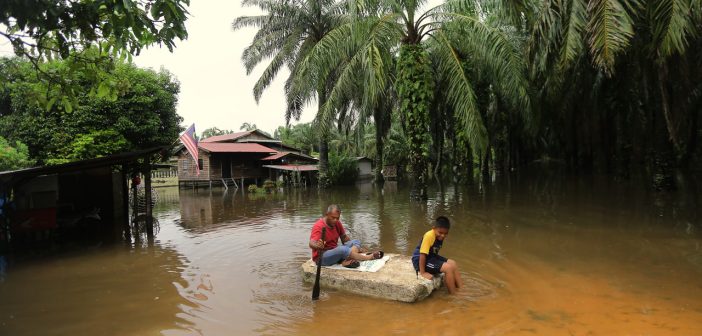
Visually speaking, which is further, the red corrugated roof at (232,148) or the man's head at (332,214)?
the red corrugated roof at (232,148)

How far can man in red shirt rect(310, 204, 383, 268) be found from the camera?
6.11 m

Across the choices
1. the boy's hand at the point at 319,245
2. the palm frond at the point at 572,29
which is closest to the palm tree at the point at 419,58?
the palm frond at the point at 572,29

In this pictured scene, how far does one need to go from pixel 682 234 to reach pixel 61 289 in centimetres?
1104

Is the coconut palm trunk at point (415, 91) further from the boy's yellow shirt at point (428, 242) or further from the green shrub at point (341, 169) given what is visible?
the green shrub at point (341, 169)

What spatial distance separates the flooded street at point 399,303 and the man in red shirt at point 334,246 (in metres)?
0.50

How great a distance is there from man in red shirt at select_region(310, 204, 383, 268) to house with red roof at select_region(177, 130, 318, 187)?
77.0 feet

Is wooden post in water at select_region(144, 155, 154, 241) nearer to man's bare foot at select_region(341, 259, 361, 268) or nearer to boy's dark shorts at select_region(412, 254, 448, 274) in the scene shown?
man's bare foot at select_region(341, 259, 361, 268)

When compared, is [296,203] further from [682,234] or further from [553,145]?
[553,145]

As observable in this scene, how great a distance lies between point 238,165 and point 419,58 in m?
22.3

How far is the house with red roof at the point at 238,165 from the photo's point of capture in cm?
3131

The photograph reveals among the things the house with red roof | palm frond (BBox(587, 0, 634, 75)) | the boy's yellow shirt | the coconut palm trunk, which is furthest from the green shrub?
the boy's yellow shirt

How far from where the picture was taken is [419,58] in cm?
1428

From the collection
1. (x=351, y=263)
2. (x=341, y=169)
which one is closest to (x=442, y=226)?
(x=351, y=263)

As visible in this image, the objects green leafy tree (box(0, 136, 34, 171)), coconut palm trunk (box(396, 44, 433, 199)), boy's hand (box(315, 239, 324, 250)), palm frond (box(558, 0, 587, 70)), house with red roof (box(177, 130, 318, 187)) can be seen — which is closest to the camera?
boy's hand (box(315, 239, 324, 250))
